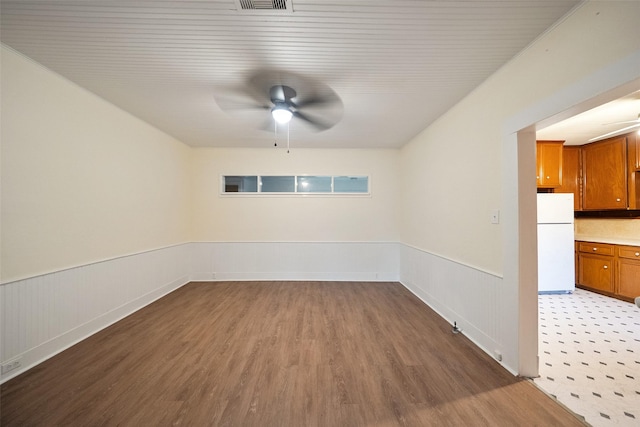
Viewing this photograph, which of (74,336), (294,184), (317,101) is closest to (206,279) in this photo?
(74,336)

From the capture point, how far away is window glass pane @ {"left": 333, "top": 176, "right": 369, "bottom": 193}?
4.75m

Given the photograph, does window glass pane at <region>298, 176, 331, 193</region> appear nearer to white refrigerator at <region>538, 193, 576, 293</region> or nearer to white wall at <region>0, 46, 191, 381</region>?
white wall at <region>0, 46, 191, 381</region>

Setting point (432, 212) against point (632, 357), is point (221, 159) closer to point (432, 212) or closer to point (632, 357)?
point (432, 212)

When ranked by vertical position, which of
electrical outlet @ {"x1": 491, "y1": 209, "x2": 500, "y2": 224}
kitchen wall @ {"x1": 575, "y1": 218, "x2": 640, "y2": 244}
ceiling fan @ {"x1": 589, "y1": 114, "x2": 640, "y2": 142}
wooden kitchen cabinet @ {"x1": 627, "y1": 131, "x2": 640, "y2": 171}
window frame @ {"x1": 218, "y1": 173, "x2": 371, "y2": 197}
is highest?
ceiling fan @ {"x1": 589, "y1": 114, "x2": 640, "y2": 142}

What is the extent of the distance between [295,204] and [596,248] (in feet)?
17.1

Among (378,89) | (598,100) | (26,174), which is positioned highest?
(378,89)

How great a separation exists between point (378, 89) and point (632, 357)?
3.48 metres

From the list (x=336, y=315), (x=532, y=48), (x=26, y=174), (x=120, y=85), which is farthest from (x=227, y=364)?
(x=532, y=48)

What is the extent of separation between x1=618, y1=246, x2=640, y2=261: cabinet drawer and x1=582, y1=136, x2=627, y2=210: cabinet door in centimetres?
70

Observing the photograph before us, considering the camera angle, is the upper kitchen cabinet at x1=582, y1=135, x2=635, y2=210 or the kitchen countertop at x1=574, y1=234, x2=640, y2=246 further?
the upper kitchen cabinet at x1=582, y1=135, x2=635, y2=210

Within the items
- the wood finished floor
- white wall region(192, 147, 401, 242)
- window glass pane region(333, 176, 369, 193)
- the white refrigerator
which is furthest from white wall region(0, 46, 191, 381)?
the white refrigerator

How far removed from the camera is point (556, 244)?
3820mm

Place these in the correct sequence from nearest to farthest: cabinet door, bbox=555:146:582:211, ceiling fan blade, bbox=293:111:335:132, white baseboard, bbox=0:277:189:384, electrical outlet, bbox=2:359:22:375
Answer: electrical outlet, bbox=2:359:22:375
white baseboard, bbox=0:277:189:384
ceiling fan blade, bbox=293:111:335:132
cabinet door, bbox=555:146:582:211

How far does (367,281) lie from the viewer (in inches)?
184
